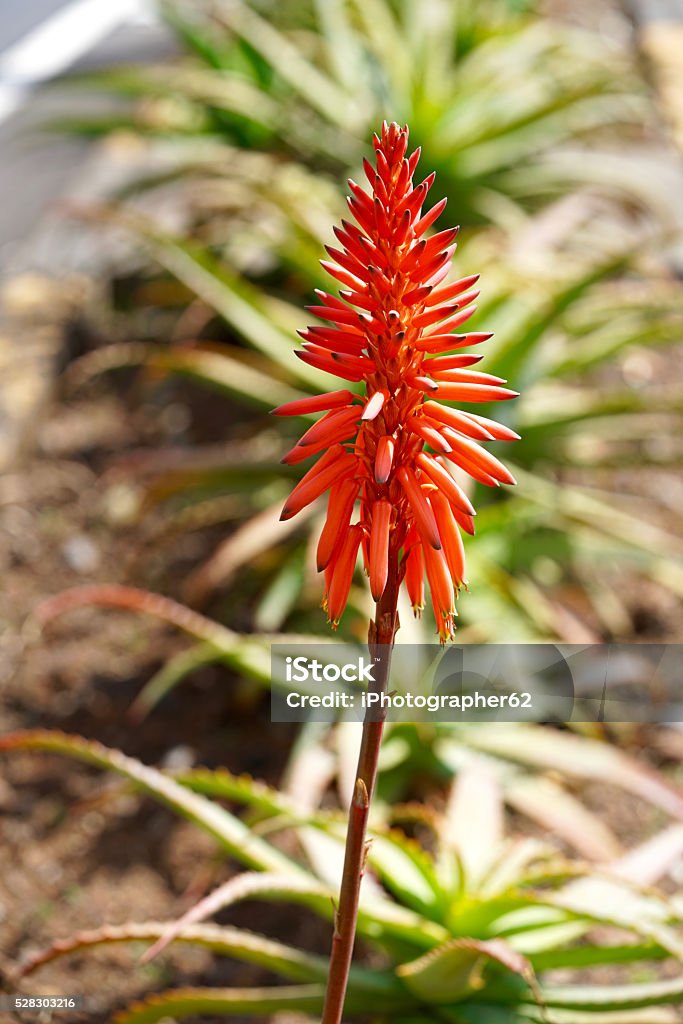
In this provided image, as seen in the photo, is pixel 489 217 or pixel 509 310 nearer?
pixel 509 310

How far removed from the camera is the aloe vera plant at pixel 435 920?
122 centimetres

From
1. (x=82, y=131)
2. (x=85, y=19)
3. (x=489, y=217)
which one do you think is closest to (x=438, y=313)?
(x=489, y=217)

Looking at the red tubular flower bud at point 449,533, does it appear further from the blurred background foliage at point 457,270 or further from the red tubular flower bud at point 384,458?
the blurred background foliage at point 457,270

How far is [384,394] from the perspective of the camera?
0.69 m

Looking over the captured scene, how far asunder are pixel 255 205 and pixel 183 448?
73 cm

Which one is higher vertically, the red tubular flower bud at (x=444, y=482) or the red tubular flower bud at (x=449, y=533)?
the red tubular flower bud at (x=444, y=482)

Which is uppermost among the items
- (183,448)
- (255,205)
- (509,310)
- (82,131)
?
(82,131)

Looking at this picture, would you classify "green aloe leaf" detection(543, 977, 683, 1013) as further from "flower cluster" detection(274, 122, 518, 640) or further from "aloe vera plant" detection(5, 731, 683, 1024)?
"flower cluster" detection(274, 122, 518, 640)

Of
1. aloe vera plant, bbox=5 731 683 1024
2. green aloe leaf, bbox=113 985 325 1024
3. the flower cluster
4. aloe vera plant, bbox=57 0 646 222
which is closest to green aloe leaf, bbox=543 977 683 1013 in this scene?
aloe vera plant, bbox=5 731 683 1024

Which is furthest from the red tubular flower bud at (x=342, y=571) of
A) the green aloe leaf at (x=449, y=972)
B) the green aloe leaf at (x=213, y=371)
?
the green aloe leaf at (x=213, y=371)

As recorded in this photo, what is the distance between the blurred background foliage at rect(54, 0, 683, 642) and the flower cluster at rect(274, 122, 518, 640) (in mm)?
954

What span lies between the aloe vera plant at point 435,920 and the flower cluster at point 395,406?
563 millimetres

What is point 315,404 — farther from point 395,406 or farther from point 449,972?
point 449,972

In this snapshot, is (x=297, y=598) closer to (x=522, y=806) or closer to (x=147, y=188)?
(x=522, y=806)
